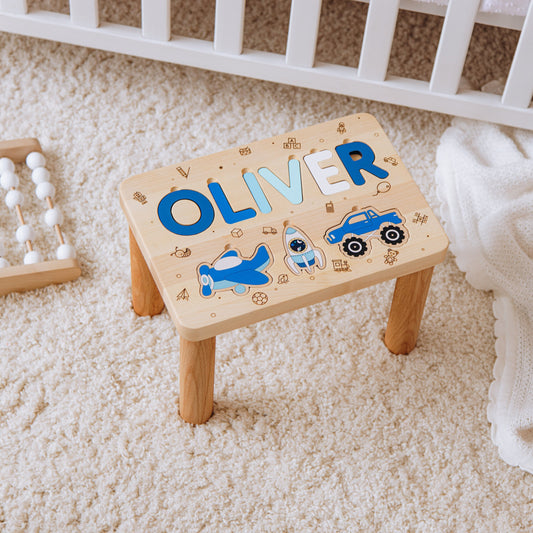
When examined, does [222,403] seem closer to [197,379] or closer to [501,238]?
[197,379]

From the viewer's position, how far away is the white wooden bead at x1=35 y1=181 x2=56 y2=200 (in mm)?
1472

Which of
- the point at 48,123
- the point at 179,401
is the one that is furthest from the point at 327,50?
the point at 179,401

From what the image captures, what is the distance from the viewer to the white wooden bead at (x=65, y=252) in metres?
1.40

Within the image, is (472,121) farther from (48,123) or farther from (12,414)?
(12,414)

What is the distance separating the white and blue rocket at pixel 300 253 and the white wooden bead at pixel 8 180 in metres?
0.61

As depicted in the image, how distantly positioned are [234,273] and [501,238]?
1.93 feet

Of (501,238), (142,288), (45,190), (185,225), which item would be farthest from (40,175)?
(501,238)

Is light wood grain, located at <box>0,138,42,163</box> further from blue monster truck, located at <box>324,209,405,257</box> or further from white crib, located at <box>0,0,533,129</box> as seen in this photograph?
blue monster truck, located at <box>324,209,405,257</box>

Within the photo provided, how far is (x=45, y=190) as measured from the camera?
57.9 inches

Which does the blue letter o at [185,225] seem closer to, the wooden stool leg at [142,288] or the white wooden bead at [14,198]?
the wooden stool leg at [142,288]

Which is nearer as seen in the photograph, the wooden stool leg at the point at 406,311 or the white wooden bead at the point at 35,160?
the wooden stool leg at the point at 406,311

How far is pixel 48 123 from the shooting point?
163cm

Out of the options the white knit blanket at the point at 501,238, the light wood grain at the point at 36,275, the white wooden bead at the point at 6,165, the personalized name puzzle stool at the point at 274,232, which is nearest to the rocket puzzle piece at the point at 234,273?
the personalized name puzzle stool at the point at 274,232

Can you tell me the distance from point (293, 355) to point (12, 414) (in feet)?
1.54
